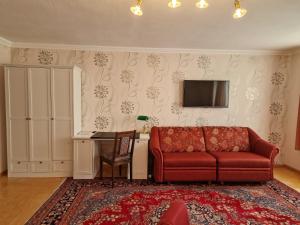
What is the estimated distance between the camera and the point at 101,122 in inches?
170

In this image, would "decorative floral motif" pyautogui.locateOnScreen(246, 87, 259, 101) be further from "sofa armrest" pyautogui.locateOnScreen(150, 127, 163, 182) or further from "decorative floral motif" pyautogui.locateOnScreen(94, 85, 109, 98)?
"decorative floral motif" pyautogui.locateOnScreen(94, 85, 109, 98)

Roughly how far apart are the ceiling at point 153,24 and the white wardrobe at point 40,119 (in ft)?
2.32

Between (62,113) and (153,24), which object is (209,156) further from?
(62,113)

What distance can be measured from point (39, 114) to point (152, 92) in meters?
2.20

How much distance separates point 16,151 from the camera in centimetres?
371

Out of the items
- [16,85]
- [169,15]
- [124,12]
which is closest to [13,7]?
[124,12]

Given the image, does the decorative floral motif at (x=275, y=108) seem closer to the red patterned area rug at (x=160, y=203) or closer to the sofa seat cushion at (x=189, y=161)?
the red patterned area rug at (x=160, y=203)

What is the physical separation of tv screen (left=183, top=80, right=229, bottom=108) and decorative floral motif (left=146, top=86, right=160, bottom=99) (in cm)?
57

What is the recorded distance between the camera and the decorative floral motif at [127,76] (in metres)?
4.30

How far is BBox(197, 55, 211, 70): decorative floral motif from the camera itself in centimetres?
437

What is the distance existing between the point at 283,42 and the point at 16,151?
5235 millimetres

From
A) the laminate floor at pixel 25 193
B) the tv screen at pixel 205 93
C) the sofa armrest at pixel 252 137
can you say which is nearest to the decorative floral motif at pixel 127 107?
the tv screen at pixel 205 93

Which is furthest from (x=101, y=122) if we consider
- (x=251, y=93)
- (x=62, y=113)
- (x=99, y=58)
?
(x=251, y=93)

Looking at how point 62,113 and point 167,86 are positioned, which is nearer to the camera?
point 62,113
